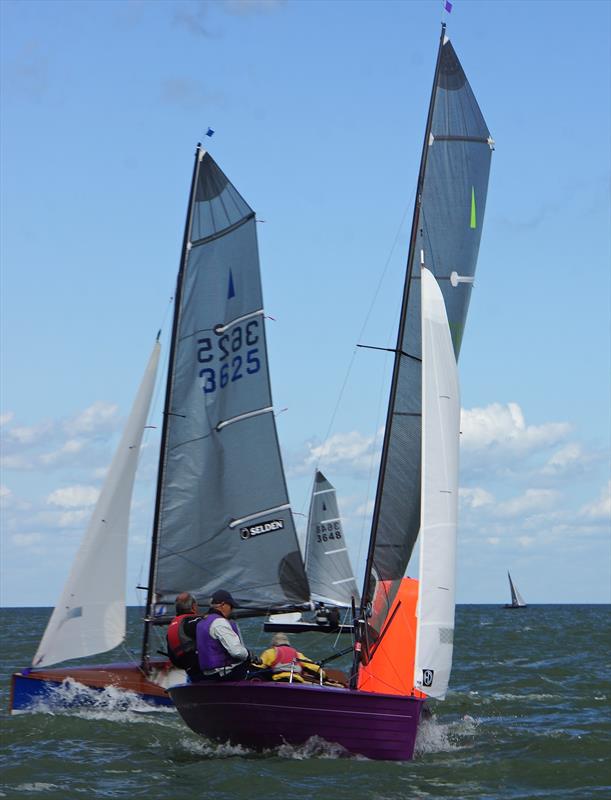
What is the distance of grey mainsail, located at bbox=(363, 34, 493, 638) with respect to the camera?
15406 mm

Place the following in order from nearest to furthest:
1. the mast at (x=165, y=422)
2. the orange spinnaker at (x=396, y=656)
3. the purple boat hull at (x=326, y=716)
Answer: the purple boat hull at (x=326, y=716) → the orange spinnaker at (x=396, y=656) → the mast at (x=165, y=422)

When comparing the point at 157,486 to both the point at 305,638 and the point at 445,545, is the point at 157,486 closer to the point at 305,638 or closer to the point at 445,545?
the point at 445,545

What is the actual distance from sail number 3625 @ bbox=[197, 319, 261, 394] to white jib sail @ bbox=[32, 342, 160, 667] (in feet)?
4.98

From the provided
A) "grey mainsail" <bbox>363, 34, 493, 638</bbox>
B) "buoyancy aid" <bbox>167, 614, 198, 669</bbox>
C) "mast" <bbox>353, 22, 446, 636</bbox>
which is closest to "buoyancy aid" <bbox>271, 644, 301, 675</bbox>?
"buoyancy aid" <bbox>167, 614, 198, 669</bbox>

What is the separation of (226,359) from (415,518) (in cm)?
461

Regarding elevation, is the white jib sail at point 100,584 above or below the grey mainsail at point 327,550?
below

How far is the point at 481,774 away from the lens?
13516 millimetres

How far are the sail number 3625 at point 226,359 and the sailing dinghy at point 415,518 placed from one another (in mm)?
3734

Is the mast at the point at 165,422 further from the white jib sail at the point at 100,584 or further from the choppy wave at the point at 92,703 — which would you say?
the choppy wave at the point at 92,703

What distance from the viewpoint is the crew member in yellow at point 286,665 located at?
1381 centimetres

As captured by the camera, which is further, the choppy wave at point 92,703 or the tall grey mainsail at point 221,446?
the tall grey mainsail at point 221,446

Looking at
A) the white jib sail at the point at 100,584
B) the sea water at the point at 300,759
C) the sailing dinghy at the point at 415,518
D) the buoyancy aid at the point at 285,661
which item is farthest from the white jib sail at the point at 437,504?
the white jib sail at the point at 100,584

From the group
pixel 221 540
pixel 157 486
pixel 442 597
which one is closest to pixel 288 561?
pixel 221 540

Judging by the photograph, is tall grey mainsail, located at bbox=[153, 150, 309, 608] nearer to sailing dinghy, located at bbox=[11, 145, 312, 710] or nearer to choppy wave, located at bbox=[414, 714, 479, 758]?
sailing dinghy, located at bbox=[11, 145, 312, 710]
